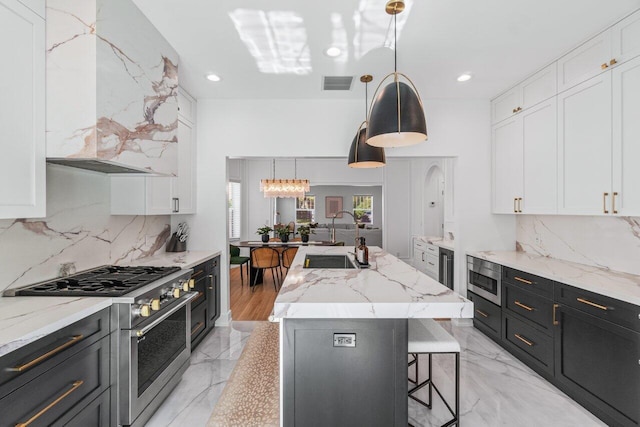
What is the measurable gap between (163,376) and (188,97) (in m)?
2.85

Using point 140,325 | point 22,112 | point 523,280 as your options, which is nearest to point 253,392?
point 140,325

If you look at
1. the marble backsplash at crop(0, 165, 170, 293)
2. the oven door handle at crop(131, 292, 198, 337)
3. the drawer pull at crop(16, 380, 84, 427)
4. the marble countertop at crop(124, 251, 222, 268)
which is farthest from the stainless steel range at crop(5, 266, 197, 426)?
the marble countertop at crop(124, 251, 222, 268)

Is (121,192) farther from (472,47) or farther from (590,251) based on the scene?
(590,251)

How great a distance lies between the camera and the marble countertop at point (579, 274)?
78.1 inches

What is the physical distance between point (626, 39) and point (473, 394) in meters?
2.79

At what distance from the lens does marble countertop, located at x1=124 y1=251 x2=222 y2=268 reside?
2834 mm

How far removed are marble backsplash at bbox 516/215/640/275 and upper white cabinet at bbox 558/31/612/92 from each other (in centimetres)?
119

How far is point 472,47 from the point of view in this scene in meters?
2.58

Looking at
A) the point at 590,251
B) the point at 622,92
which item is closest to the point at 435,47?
the point at 622,92

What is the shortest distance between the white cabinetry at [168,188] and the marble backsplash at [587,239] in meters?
3.91

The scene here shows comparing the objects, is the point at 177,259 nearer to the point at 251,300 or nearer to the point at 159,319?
the point at 159,319

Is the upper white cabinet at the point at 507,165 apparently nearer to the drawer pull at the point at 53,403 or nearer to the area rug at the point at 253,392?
the area rug at the point at 253,392

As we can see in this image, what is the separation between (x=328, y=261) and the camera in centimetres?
293

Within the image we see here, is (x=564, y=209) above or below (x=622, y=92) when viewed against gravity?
below
